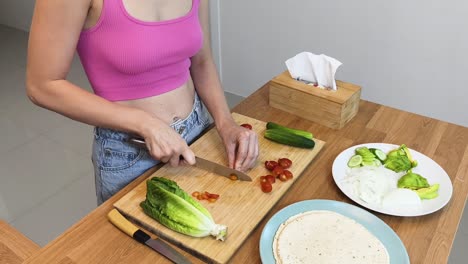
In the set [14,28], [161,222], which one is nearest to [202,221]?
[161,222]

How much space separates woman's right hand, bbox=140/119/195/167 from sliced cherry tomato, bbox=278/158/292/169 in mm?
209

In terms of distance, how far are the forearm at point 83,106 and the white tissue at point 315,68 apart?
492 mm

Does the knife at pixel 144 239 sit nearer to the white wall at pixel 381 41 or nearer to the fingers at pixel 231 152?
the fingers at pixel 231 152

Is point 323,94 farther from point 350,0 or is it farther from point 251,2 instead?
point 251,2

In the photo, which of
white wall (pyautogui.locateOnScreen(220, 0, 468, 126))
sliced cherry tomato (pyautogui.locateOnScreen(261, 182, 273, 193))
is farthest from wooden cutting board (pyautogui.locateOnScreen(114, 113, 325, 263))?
white wall (pyautogui.locateOnScreen(220, 0, 468, 126))

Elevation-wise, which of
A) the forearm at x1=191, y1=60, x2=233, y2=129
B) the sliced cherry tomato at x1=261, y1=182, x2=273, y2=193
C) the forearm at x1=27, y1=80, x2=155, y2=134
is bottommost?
the sliced cherry tomato at x1=261, y1=182, x2=273, y2=193

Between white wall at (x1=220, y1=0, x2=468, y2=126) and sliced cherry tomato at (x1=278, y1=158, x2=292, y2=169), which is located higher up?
sliced cherry tomato at (x1=278, y1=158, x2=292, y2=169)

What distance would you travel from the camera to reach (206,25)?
1.09 metres

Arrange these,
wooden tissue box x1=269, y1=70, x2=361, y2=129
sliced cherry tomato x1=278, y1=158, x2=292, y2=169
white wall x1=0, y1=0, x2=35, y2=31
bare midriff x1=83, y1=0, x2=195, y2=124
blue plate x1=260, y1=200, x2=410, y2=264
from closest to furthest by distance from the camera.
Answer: blue plate x1=260, y1=200, x2=410, y2=264
bare midriff x1=83, y1=0, x2=195, y2=124
sliced cherry tomato x1=278, y1=158, x2=292, y2=169
wooden tissue box x1=269, y1=70, x2=361, y2=129
white wall x1=0, y1=0, x2=35, y2=31

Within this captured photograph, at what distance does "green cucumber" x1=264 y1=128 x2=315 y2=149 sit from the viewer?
3.23ft

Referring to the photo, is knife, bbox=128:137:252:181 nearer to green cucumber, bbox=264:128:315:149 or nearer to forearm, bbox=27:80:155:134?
forearm, bbox=27:80:155:134

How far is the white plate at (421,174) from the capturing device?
806 mm

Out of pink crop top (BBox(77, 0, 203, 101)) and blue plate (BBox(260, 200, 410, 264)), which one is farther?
pink crop top (BBox(77, 0, 203, 101))

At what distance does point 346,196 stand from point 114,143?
53 centimetres
